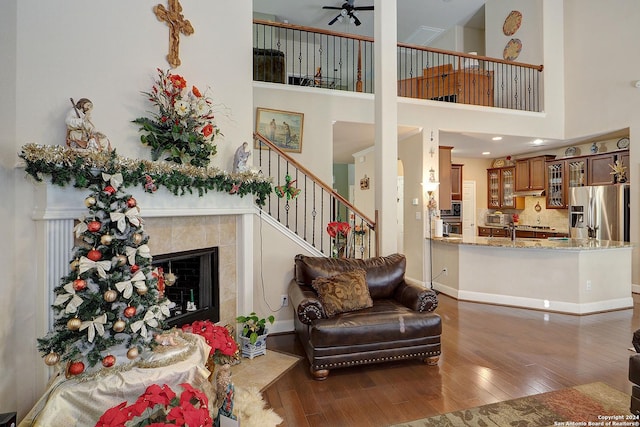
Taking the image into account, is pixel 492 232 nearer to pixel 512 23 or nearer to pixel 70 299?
pixel 512 23

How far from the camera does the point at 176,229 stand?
2762 millimetres

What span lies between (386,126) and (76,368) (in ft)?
12.5

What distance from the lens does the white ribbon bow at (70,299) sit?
1.73 metres

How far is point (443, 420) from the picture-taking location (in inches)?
85.3

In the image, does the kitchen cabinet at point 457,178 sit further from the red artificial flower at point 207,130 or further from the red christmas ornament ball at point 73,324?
the red christmas ornament ball at point 73,324

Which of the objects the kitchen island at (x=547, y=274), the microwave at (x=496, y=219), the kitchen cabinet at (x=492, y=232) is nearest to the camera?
the kitchen island at (x=547, y=274)

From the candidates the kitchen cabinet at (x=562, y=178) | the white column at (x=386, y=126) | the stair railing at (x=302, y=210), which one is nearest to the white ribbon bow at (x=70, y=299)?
the stair railing at (x=302, y=210)

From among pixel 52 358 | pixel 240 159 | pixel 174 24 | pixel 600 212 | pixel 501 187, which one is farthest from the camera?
pixel 501 187

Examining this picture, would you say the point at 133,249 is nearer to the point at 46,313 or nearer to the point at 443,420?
the point at 46,313

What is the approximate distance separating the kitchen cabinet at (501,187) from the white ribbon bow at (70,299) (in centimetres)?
908

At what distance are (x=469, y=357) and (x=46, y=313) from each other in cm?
340

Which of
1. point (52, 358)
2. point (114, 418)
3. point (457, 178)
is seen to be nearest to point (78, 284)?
point (52, 358)

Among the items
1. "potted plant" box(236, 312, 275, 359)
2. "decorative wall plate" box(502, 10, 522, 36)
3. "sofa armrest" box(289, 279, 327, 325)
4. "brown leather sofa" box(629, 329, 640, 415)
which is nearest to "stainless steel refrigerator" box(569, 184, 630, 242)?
"decorative wall plate" box(502, 10, 522, 36)

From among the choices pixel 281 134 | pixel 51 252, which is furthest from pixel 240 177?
pixel 281 134
